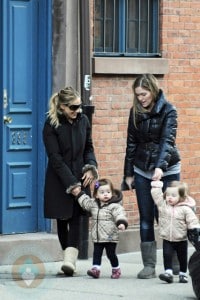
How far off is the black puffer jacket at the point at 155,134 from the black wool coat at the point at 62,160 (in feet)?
1.57

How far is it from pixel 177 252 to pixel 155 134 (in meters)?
1.09

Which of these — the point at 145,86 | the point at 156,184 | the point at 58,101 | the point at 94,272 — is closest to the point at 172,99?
the point at 145,86

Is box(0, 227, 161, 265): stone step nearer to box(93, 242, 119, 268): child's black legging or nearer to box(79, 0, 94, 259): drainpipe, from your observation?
box(79, 0, 94, 259): drainpipe

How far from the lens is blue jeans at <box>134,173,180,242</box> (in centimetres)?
1044

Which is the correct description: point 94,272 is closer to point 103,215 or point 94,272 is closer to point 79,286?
point 79,286

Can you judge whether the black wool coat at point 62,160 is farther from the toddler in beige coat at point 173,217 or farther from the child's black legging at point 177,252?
the child's black legging at point 177,252

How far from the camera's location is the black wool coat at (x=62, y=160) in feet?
33.9

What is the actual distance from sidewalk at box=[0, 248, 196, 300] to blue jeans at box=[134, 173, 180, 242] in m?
0.45

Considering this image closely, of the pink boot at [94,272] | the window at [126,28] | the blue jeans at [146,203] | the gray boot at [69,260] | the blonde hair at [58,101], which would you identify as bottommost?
the pink boot at [94,272]

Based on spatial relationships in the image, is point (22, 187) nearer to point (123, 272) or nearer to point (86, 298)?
point (123, 272)

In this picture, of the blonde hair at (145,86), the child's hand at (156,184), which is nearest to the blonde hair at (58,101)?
the blonde hair at (145,86)

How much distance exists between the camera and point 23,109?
38.4 ft

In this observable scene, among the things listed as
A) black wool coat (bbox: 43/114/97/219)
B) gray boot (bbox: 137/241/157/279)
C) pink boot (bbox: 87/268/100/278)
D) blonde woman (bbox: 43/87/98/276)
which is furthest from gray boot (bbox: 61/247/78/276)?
gray boot (bbox: 137/241/157/279)

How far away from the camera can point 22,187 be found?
11.7m
